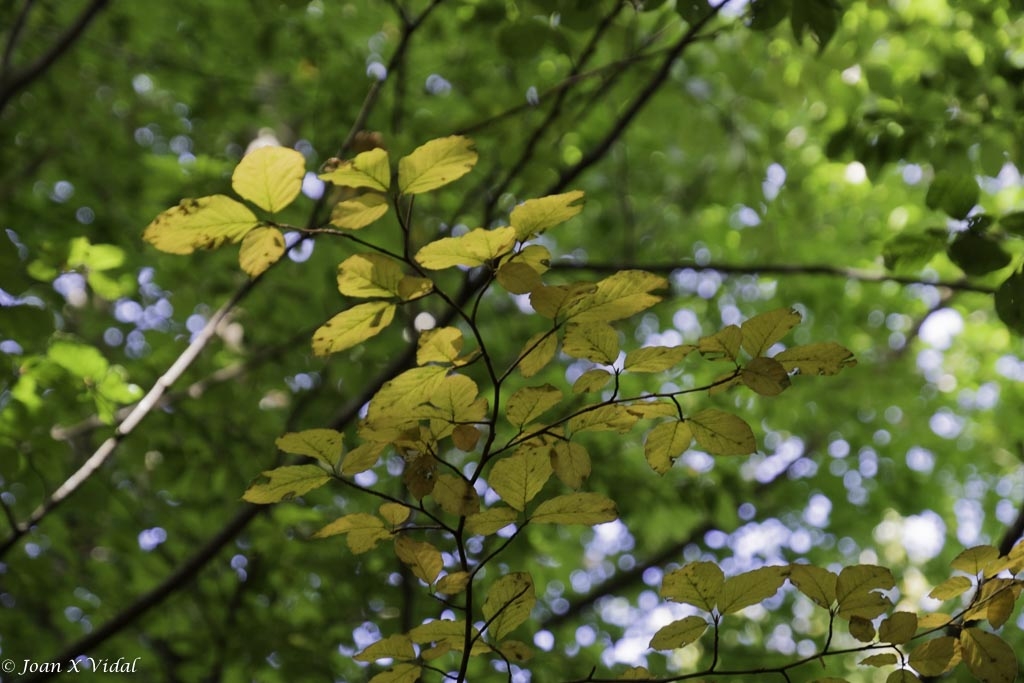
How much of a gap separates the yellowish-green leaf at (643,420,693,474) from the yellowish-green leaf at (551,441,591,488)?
0.25 ft

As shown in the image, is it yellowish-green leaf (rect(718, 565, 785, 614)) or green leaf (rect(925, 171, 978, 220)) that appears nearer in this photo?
yellowish-green leaf (rect(718, 565, 785, 614))

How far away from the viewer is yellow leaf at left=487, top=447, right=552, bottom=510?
86cm

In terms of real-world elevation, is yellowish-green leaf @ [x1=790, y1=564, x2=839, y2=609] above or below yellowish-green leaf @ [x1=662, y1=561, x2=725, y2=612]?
below

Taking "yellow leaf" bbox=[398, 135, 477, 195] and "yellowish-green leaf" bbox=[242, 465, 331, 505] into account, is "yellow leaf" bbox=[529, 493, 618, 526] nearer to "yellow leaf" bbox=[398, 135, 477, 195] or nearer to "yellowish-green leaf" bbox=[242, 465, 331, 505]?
"yellowish-green leaf" bbox=[242, 465, 331, 505]

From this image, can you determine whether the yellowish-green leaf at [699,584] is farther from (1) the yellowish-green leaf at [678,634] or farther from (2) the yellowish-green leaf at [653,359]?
(2) the yellowish-green leaf at [653,359]

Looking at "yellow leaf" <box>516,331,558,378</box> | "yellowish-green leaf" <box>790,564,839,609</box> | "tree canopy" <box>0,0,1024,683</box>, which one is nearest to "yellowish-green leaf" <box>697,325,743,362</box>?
"tree canopy" <box>0,0,1024,683</box>

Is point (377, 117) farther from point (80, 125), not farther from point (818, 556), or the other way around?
point (818, 556)

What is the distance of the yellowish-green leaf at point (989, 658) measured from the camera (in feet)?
2.76

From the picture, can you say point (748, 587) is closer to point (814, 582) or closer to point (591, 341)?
point (814, 582)

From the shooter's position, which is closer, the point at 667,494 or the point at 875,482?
the point at 667,494

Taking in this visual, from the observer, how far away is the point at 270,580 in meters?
2.58

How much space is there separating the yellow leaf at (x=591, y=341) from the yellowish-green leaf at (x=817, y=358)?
188 millimetres

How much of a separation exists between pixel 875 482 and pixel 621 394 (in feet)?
5.63

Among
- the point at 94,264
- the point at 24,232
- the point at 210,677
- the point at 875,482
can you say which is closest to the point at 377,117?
the point at 94,264
